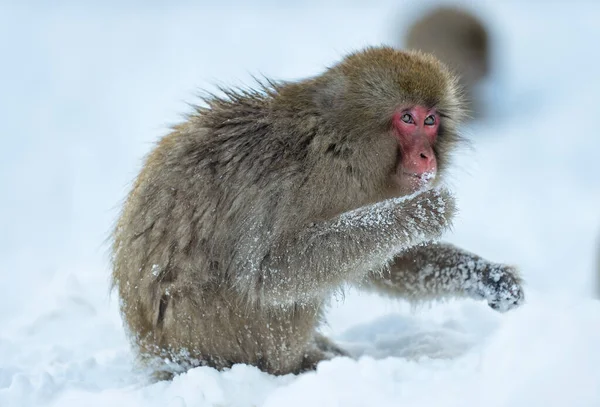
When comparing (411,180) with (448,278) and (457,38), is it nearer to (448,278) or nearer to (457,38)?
(448,278)

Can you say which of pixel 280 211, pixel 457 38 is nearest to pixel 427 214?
pixel 280 211

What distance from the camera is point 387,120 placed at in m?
3.65

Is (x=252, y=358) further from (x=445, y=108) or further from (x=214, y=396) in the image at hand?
(x=445, y=108)

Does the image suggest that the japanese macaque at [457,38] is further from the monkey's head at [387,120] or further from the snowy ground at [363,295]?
the monkey's head at [387,120]

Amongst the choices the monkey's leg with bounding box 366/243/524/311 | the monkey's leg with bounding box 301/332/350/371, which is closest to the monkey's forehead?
the monkey's leg with bounding box 366/243/524/311

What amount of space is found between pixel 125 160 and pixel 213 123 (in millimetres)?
6247

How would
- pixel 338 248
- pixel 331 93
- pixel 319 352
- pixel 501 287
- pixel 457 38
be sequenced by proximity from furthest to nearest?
pixel 457 38
pixel 319 352
pixel 501 287
pixel 331 93
pixel 338 248

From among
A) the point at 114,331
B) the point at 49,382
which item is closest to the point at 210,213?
the point at 49,382

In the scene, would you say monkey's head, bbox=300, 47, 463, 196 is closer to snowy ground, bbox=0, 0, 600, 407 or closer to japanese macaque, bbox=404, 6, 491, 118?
snowy ground, bbox=0, 0, 600, 407

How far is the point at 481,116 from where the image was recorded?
10672 millimetres

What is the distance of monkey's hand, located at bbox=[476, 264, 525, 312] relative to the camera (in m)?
3.84

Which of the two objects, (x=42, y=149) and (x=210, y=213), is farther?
(x=42, y=149)

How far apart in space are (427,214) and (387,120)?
461 mm

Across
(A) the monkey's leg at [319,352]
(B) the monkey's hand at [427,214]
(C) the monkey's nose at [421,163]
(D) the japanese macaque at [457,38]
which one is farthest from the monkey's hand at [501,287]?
(D) the japanese macaque at [457,38]
